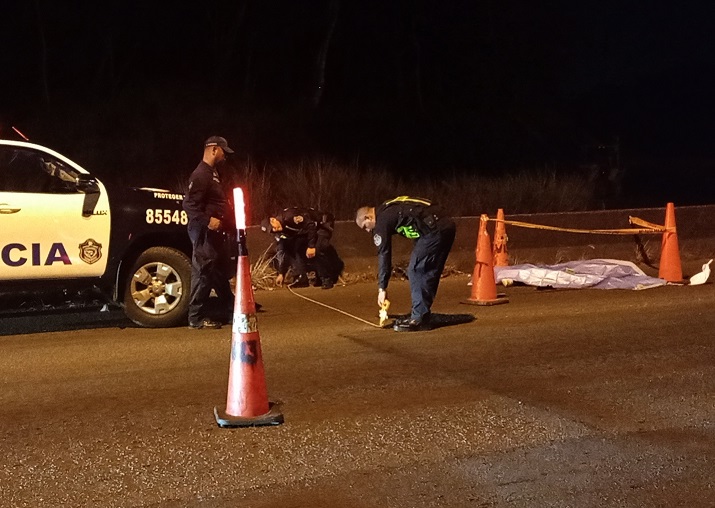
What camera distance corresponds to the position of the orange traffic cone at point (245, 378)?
20.1ft

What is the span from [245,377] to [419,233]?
3567mm

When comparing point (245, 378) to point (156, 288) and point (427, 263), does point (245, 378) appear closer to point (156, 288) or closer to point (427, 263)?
point (427, 263)

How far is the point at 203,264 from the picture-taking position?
9383mm

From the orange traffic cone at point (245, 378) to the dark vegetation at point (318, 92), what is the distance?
11919mm

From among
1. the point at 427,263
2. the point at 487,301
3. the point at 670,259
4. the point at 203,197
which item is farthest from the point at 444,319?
the point at 670,259

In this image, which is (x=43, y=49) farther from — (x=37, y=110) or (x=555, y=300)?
(x=555, y=300)

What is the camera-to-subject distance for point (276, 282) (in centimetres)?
1257

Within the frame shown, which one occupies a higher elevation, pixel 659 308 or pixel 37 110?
pixel 37 110

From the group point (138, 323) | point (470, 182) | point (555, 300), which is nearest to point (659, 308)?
point (555, 300)

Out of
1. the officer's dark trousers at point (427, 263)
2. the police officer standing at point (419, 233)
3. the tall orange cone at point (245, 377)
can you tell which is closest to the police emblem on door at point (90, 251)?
the police officer standing at point (419, 233)

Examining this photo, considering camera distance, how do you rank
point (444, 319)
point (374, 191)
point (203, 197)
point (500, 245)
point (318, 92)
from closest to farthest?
point (203, 197) → point (444, 319) → point (500, 245) → point (374, 191) → point (318, 92)

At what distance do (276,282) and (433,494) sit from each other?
7.80 metres

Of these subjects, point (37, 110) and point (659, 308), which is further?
point (37, 110)

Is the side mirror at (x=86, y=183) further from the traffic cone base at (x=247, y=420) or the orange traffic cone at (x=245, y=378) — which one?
the traffic cone base at (x=247, y=420)
